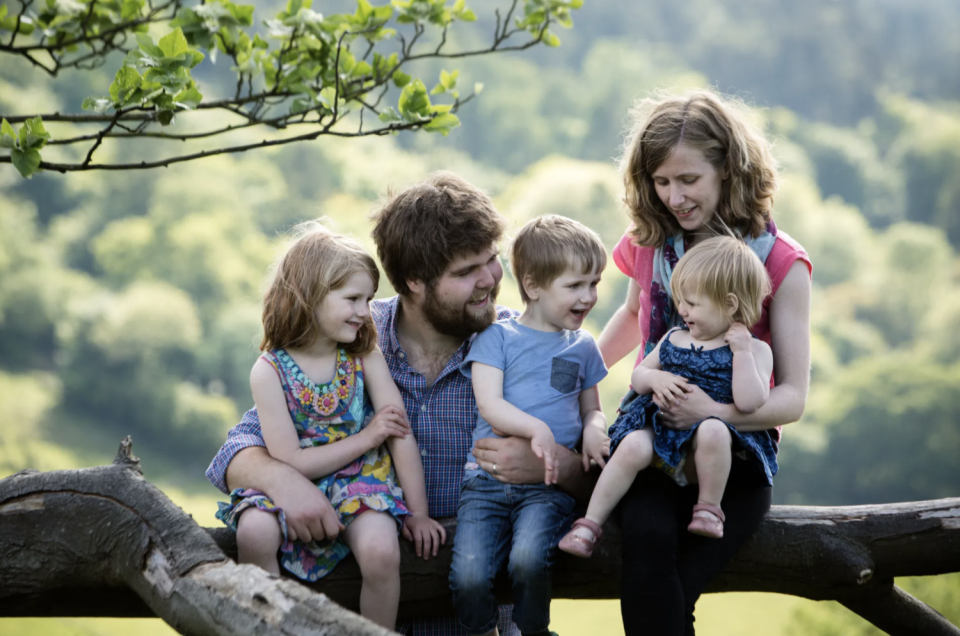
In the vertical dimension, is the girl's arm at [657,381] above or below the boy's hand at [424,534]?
above

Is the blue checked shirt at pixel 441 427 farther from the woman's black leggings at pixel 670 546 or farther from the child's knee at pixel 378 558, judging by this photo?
the woman's black leggings at pixel 670 546

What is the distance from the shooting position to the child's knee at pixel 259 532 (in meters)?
2.25

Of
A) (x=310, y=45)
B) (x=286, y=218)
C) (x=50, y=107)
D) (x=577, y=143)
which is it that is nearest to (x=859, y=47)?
(x=577, y=143)

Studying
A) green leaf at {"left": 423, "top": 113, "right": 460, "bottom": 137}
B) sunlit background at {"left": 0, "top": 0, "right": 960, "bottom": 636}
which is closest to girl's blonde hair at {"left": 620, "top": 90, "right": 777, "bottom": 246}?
green leaf at {"left": 423, "top": 113, "right": 460, "bottom": 137}

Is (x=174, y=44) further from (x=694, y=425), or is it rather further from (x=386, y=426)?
(x=694, y=425)

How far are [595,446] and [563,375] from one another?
0.74 feet

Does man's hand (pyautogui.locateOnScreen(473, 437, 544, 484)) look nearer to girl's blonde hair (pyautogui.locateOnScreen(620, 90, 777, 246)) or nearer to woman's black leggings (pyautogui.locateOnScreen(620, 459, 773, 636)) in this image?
woman's black leggings (pyautogui.locateOnScreen(620, 459, 773, 636))

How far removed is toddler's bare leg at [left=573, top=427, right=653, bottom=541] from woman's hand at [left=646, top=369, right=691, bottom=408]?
116mm

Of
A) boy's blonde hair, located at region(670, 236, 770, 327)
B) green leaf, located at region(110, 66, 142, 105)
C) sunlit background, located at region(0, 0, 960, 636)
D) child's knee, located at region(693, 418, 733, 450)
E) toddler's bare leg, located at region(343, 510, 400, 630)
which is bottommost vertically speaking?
toddler's bare leg, located at region(343, 510, 400, 630)

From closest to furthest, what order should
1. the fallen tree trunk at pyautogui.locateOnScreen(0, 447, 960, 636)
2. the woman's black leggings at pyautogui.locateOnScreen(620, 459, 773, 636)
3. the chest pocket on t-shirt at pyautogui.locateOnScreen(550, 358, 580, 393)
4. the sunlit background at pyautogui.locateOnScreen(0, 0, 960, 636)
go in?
the fallen tree trunk at pyautogui.locateOnScreen(0, 447, 960, 636), the woman's black leggings at pyautogui.locateOnScreen(620, 459, 773, 636), the chest pocket on t-shirt at pyautogui.locateOnScreen(550, 358, 580, 393), the sunlit background at pyautogui.locateOnScreen(0, 0, 960, 636)

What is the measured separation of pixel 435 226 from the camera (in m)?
2.69

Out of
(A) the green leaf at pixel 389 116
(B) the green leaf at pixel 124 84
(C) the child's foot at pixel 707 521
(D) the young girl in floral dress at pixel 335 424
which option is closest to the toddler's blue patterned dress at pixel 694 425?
(C) the child's foot at pixel 707 521

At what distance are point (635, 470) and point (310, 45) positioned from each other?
1.69m

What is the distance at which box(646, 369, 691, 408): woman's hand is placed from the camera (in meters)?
2.32
